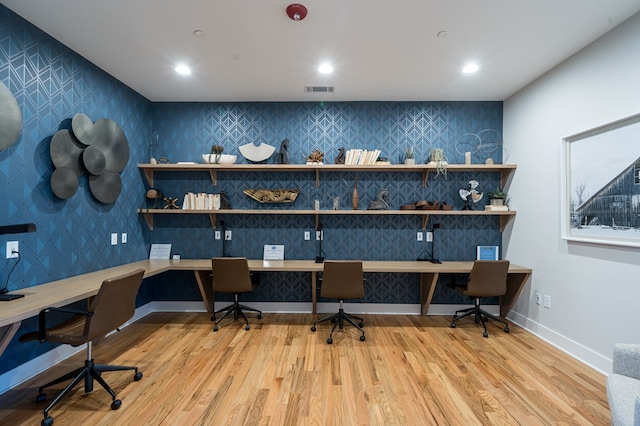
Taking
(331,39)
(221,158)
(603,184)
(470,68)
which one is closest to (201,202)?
(221,158)

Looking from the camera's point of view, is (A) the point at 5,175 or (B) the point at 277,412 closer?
(B) the point at 277,412

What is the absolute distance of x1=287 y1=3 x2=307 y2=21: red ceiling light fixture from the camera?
83.7 inches

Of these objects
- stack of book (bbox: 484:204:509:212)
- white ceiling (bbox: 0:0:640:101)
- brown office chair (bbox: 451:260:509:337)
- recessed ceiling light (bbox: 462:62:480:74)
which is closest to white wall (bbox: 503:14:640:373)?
stack of book (bbox: 484:204:509:212)

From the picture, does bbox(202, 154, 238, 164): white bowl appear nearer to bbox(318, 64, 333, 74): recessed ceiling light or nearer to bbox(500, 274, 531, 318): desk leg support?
bbox(318, 64, 333, 74): recessed ceiling light

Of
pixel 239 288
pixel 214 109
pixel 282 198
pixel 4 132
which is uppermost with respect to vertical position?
pixel 214 109

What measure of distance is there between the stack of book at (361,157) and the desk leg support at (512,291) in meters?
2.21

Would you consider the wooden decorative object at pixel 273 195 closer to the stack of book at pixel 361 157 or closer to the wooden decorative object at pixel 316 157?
the wooden decorative object at pixel 316 157

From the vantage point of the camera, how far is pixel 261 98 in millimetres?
3924

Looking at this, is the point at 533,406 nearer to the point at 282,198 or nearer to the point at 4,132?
the point at 282,198

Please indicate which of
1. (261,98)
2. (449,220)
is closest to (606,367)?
(449,220)

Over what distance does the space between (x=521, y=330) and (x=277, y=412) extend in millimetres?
2979

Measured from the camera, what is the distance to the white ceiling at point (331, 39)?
85.5 inches

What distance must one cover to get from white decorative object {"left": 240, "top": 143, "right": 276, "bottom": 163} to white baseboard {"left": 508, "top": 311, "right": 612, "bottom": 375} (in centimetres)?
373

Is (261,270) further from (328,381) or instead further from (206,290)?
(328,381)
